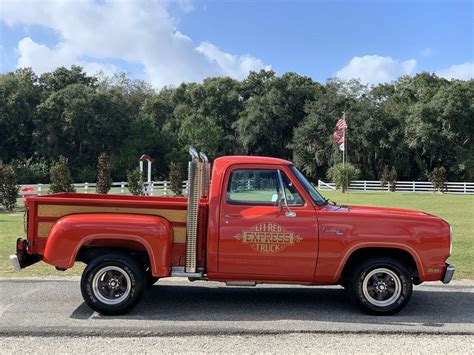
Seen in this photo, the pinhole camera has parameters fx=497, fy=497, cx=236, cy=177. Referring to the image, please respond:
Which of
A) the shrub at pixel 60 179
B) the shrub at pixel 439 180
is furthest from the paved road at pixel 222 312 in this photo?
the shrub at pixel 439 180

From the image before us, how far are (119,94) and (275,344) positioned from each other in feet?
177

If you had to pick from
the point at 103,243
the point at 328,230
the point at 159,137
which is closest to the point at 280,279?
the point at 328,230

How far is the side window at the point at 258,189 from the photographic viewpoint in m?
6.10

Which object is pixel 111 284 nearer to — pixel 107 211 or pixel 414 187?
pixel 107 211

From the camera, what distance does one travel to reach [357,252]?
6.18m

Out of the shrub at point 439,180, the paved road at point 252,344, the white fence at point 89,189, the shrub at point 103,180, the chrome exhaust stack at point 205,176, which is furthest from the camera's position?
the shrub at point 439,180

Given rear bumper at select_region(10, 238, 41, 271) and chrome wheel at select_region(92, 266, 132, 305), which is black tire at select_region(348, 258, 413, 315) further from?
rear bumper at select_region(10, 238, 41, 271)

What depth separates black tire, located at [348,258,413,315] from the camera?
6051 millimetres

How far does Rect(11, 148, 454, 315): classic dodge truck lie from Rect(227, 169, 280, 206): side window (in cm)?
1

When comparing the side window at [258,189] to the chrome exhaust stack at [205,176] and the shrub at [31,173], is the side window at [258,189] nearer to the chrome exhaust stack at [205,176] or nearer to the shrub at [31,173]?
the chrome exhaust stack at [205,176]

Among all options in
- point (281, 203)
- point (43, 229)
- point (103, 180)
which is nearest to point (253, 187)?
point (281, 203)

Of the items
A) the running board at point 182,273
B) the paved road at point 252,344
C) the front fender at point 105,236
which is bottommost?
the paved road at point 252,344

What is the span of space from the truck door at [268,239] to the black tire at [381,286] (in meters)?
0.61

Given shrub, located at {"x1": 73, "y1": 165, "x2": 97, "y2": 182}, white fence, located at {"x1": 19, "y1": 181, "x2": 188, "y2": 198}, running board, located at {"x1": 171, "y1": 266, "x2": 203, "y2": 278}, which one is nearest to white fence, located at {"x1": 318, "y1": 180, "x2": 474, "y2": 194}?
white fence, located at {"x1": 19, "y1": 181, "x2": 188, "y2": 198}
